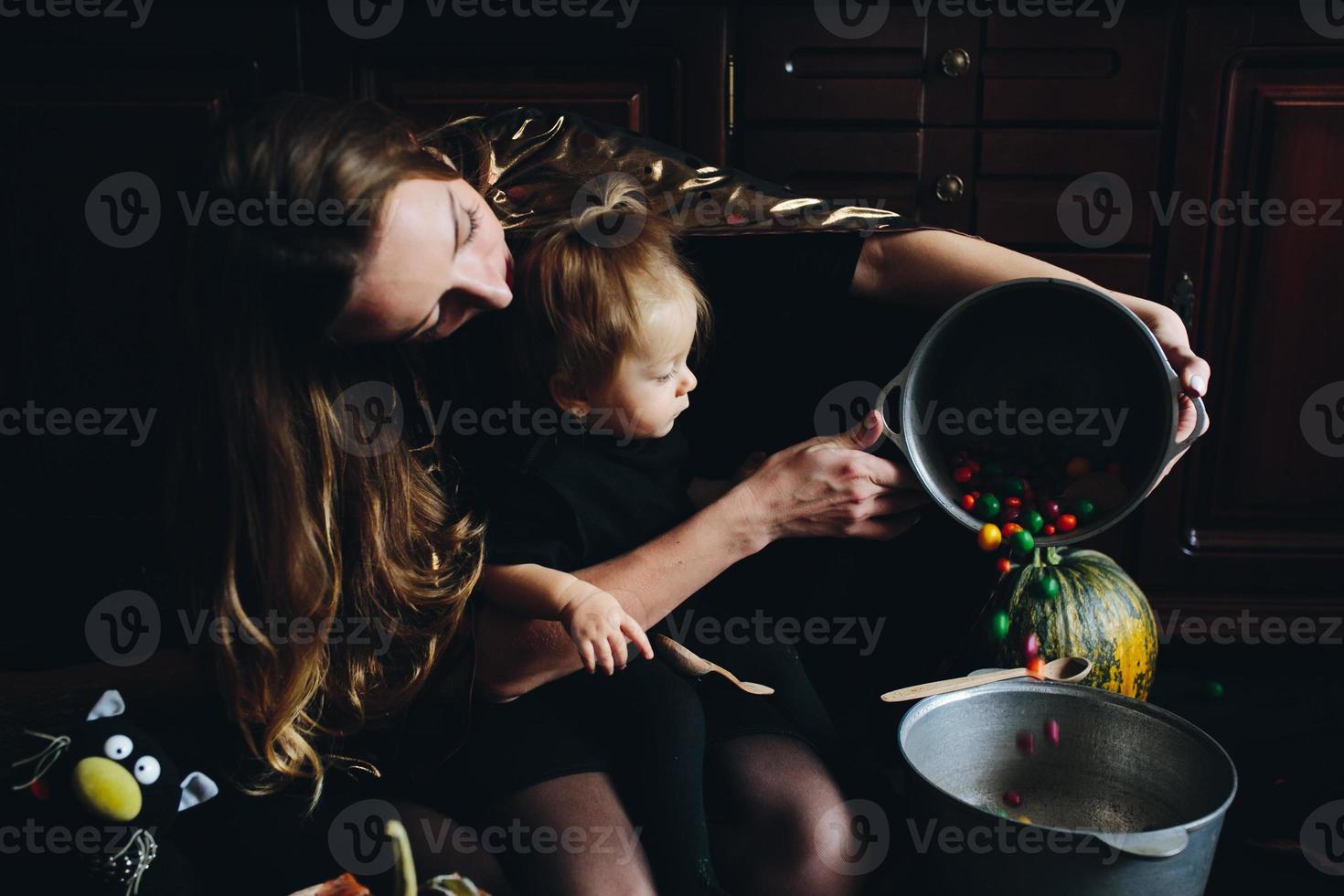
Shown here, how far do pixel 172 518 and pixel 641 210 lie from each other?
52cm

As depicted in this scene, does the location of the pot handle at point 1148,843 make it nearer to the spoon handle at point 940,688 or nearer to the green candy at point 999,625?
the spoon handle at point 940,688

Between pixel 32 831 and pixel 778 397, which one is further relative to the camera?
pixel 778 397

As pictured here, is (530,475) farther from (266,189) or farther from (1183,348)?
(1183,348)

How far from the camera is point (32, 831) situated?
0.88 metres

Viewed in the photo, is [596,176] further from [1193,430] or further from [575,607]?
[1193,430]

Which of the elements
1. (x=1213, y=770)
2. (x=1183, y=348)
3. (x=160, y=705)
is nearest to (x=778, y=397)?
(x=1183, y=348)

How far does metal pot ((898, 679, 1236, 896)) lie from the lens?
2.43 feet

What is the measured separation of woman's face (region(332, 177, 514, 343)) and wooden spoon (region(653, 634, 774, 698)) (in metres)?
0.36

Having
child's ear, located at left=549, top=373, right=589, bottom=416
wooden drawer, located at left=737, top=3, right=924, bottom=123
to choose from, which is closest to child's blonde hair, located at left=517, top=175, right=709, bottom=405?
child's ear, located at left=549, top=373, right=589, bottom=416

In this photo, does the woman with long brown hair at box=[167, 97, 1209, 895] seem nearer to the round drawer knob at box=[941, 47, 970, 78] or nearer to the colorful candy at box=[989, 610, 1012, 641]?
the colorful candy at box=[989, 610, 1012, 641]

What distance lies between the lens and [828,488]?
992 mm

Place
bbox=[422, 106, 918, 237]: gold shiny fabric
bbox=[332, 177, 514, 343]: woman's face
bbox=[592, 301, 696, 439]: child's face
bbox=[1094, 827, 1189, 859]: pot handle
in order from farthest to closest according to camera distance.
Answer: bbox=[422, 106, 918, 237]: gold shiny fabric
bbox=[592, 301, 696, 439]: child's face
bbox=[332, 177, 514, 343]: woman's face
bbox=[1094, 827, 1189, 859]: pot handle

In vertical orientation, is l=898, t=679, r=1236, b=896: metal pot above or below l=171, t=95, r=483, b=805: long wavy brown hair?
below

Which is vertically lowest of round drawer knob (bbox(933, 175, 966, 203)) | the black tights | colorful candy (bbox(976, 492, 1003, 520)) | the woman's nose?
the black tights
